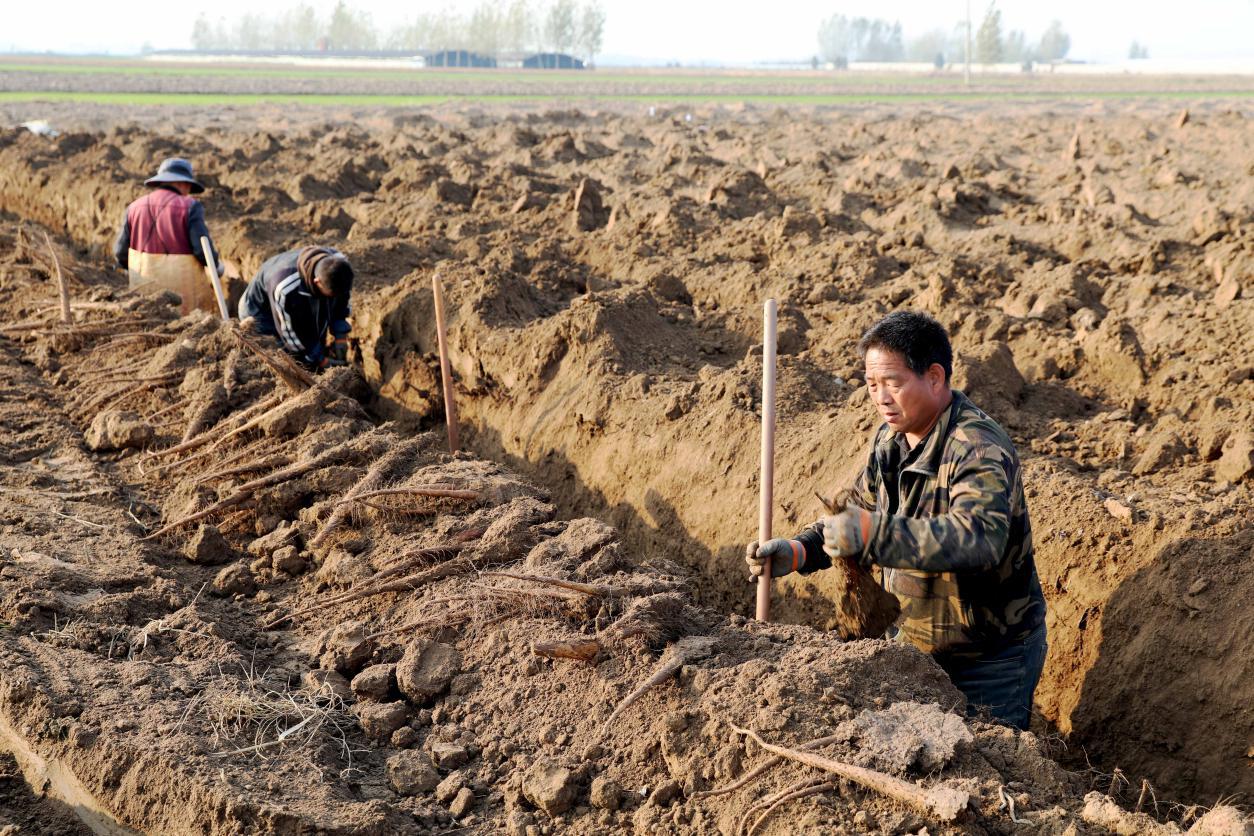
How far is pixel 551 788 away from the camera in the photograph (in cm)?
323

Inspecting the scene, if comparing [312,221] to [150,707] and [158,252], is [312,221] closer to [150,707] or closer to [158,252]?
[158,252]

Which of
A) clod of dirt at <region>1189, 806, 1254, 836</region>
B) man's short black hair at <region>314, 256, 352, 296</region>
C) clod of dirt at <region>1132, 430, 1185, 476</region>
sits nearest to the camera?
clod of dirt at <region>1189, 806, 1254, 836</region>

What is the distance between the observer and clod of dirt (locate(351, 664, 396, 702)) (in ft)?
12.8

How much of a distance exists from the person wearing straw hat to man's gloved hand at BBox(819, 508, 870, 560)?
6.28 m

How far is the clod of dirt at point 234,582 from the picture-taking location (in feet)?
16.0

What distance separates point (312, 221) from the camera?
36.3ft

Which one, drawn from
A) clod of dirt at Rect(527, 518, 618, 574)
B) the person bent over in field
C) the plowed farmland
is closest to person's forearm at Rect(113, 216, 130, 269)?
the plowed farmland

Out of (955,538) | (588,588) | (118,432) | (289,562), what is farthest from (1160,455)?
(118,432)

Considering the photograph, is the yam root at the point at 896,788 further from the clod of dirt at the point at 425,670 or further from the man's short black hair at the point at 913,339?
A: the clod of dirt at the point at 425,670

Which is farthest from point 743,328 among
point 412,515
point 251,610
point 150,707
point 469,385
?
point 150,707

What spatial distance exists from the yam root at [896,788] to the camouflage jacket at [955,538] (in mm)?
573

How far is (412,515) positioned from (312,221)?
22.8 feet

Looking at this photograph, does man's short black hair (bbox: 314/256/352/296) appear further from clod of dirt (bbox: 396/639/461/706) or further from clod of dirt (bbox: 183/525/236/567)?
clod of dirt (bbox: 396/639/461/706)

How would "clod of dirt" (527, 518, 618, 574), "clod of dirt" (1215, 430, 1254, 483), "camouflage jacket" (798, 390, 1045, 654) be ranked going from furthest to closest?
"clod of dirt" (1215, 430, 1254, 483) → "clod of dirt" (527, 518, 618, 574) → "camouflage jacket" (798, 390, 1045, 654)
